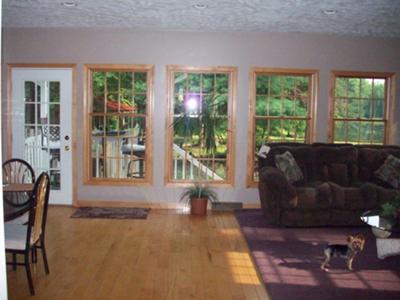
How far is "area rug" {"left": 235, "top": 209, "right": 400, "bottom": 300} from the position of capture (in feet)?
10.5

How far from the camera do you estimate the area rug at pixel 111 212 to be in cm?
559

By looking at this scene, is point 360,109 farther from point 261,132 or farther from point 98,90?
point 98,90

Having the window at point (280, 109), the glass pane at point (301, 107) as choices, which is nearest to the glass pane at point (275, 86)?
the window at point (280, 109)

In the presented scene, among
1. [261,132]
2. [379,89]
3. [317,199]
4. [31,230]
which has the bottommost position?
[317,199]

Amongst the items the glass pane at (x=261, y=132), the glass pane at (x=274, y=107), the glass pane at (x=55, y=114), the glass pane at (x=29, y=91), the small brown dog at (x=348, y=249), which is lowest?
the small brown dog at (x=348, y=249)

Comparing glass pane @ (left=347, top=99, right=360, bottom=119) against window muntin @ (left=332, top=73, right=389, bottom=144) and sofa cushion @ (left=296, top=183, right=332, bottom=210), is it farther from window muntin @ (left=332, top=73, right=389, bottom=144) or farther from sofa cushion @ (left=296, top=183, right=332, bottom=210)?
sofa cushion @ (left=296, top=183, right=332, bottom=210)

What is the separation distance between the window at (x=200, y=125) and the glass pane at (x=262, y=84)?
375 millimetres

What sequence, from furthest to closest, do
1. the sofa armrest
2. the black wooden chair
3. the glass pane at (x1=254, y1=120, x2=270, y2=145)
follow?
the glass pane at (x1=254, y1=120, x2=270, y2=145) → the sofa armrest → the black wooden chair

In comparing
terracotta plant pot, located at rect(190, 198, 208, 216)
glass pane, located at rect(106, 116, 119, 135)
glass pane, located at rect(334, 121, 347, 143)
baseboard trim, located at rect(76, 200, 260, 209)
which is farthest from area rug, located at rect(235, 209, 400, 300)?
glass pane, located at rect(106, 116, 119, 135)

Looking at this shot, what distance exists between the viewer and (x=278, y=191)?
199 inches

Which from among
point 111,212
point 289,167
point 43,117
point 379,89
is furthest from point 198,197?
point 379,89

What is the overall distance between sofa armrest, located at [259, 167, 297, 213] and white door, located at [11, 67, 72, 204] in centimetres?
292

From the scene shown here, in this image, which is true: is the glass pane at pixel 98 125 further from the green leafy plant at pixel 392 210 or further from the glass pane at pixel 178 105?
the green leafy plant at pixel 392 210

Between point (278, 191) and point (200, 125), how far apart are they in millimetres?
1591
